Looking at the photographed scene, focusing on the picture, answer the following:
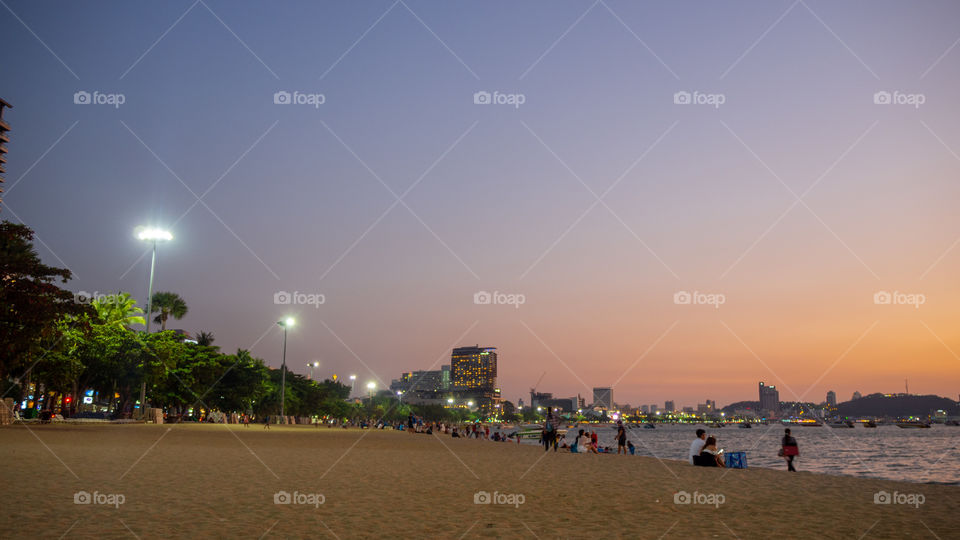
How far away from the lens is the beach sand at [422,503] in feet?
29.2

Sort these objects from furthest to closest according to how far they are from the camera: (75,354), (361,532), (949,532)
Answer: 1. (75,354)
2. (949,532)
3. (361,532)

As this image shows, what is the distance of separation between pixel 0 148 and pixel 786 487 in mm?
144031

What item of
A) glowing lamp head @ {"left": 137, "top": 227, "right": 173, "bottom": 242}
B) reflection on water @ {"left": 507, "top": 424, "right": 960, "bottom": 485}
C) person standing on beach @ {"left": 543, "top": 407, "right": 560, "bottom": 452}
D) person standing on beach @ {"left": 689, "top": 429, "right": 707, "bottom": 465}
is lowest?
reflection on water @ {"left": 507, "top": 424, "right": 960, "bottom": 485}

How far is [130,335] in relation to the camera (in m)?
54.5

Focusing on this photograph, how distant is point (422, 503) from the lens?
11.6 meters

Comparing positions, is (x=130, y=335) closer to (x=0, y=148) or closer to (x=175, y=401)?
(x=175, y=401)

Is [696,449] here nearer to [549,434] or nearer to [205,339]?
[549,434]

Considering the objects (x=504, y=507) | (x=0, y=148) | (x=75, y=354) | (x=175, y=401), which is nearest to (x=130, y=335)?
(x=75, y=354)

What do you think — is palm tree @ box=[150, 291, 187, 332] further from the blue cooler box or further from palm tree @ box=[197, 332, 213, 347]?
the blue cooler box

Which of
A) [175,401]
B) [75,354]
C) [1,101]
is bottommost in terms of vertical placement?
[175,401]

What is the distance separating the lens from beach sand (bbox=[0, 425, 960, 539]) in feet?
29.2

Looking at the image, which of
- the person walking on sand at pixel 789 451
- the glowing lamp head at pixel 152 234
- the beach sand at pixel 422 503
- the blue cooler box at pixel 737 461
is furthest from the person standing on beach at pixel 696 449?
the glowing lamp head at pixel 152 234

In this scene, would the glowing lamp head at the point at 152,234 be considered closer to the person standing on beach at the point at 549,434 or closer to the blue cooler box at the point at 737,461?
the person standing on beach at the point at 549,434

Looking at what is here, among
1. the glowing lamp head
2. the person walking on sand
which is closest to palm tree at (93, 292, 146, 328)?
the glowing lamp head
